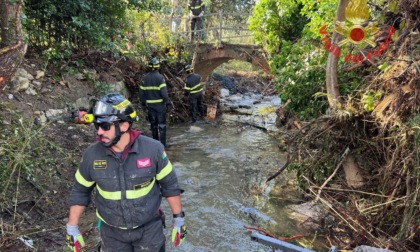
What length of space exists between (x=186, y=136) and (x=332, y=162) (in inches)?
231

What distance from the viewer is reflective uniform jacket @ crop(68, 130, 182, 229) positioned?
265 cm

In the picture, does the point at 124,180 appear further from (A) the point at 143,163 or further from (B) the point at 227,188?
(B) the point at 227,188

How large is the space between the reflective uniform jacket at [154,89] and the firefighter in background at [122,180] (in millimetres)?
4868

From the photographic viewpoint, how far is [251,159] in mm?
8141

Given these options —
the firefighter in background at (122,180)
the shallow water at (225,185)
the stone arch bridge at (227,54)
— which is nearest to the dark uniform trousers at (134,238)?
the firefighter in background at (122,180)

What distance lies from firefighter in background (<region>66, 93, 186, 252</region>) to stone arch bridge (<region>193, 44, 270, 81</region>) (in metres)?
10.9

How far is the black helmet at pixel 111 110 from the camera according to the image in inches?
102

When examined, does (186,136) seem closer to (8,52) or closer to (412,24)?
(8,52)

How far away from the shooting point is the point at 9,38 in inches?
185

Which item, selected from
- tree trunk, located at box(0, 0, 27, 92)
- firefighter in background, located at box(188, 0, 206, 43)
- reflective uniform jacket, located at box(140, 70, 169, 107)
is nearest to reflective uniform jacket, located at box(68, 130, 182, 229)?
tree trunk, located at box(0, 0, 27, 92)

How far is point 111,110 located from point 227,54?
1192cm

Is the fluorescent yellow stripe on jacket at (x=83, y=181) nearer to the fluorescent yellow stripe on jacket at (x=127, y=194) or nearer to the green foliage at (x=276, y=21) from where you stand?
the fluorescent yellow stripe on jacket at (x=127, y=194)

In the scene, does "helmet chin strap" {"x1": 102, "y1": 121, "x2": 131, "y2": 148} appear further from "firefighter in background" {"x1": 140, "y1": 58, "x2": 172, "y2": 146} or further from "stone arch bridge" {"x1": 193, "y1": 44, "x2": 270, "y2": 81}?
"stone arch bridge" {"x1": 193, "y1": 44, "x2": 270, "y2": 81}

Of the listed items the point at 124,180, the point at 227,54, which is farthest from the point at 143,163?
the point at 227,54
